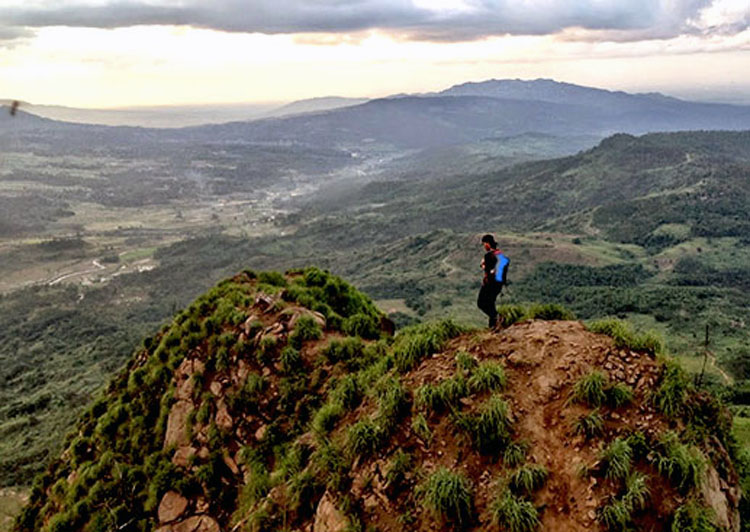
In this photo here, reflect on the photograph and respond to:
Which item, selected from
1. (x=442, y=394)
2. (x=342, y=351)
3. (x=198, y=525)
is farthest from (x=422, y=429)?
(x=198, y=525)

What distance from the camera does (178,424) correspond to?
14.8m

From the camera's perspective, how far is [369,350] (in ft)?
46.9

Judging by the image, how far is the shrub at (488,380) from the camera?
1032 centimetres

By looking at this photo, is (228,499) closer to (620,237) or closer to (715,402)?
(715,402)

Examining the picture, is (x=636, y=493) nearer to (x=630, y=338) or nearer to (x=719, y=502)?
(x=719, y=502)

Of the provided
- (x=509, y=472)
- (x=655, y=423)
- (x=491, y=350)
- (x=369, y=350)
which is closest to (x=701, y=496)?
(x=655, y=423)

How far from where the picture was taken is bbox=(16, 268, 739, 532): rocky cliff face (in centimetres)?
850

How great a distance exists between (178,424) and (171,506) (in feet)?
7.94

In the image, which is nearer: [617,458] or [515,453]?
[617,458]

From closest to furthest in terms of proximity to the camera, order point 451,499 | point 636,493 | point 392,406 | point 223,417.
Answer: point 636,493
point 451,499
point 392,406
point 223,417

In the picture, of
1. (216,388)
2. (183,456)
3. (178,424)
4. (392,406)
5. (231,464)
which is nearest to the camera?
(392,406)

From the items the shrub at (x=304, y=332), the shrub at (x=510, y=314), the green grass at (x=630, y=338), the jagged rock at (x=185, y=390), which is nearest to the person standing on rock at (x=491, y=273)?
the shrub at (x=510, y=314)

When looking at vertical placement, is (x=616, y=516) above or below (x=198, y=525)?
above

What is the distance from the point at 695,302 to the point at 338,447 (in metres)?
103
